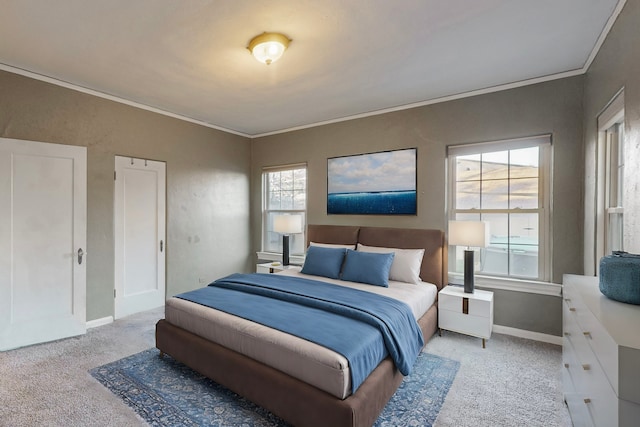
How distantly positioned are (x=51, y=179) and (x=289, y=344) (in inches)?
123

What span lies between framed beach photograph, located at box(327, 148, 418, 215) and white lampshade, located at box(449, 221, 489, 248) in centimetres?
72

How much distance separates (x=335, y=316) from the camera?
228 centimetres

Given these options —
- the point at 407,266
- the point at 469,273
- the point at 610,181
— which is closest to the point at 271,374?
the point at 407,266

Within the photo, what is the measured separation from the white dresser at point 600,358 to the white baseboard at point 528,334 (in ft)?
4.26

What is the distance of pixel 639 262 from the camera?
52.3 inches

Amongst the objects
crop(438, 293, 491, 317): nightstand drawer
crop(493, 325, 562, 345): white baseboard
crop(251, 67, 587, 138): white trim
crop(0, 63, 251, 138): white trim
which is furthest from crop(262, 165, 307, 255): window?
crop(493, 325, 562, 345): white baseboard

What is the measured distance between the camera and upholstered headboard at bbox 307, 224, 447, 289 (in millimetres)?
3570

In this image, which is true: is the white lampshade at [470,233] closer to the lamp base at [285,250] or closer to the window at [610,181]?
the window at [610,181]

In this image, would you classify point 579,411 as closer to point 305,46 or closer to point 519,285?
point 519,285

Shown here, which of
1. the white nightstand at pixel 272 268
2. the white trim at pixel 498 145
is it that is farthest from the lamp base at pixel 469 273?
the white nightstand at pixel 272 268

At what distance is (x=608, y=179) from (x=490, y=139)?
114 centimetres

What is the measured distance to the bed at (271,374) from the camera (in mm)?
1691

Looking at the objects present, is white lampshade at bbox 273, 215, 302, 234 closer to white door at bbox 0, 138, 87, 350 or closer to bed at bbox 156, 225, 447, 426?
bed at bbox 156, 225, 447, 426

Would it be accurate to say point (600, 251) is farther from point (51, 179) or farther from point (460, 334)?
point (51, 179)
